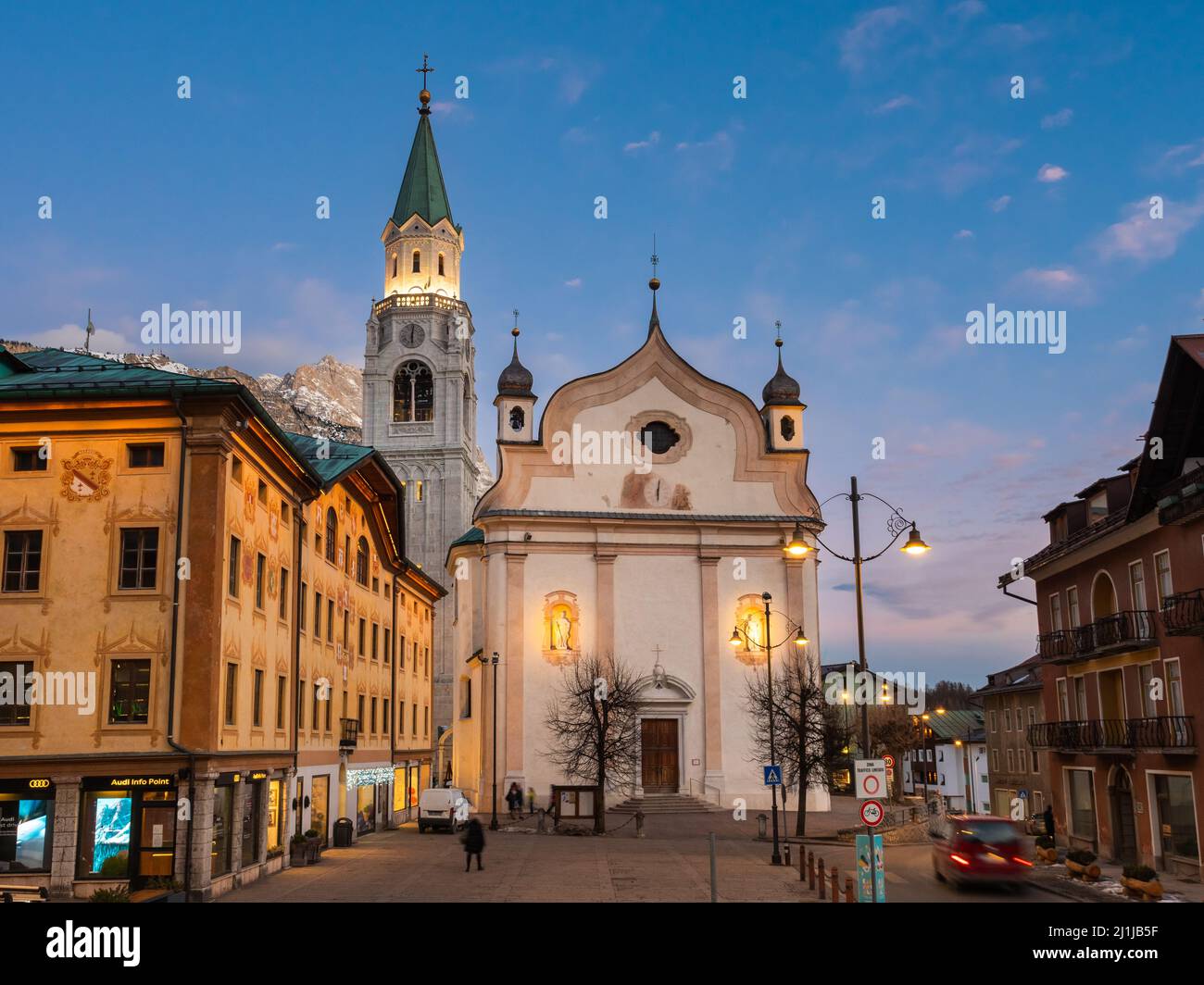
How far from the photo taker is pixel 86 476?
26.8 meters

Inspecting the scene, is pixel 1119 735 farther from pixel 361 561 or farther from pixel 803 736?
pixel 361 561

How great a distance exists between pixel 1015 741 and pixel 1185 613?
38382 mm

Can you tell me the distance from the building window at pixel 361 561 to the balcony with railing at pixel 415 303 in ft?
242

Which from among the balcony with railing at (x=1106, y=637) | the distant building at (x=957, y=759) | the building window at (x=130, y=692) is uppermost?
the balcony with railing at (x=1106, y=637)

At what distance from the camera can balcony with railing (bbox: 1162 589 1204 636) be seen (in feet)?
87.4

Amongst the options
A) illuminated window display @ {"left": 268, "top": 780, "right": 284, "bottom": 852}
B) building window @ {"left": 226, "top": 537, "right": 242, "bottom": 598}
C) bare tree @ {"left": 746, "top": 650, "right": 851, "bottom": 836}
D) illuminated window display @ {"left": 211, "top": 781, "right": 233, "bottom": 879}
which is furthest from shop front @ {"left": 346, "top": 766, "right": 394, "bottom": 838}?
building window @ {"left": 226, "top": 537, "right": 242, "bottom": 598}

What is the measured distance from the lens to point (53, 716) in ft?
83.9

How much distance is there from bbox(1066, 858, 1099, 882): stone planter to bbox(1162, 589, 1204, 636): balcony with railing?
5.83 m

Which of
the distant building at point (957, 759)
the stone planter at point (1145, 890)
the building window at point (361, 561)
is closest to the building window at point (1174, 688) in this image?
the stone planter at point (1145, 890)

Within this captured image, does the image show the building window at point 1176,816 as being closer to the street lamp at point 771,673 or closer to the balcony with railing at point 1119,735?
the balcony with railing at point 1119,735

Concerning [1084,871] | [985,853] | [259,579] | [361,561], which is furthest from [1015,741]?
[259,579]

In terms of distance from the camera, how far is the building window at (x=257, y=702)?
2978 cm

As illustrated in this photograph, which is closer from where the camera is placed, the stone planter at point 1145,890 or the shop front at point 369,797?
the stone planter at point 1145,890
